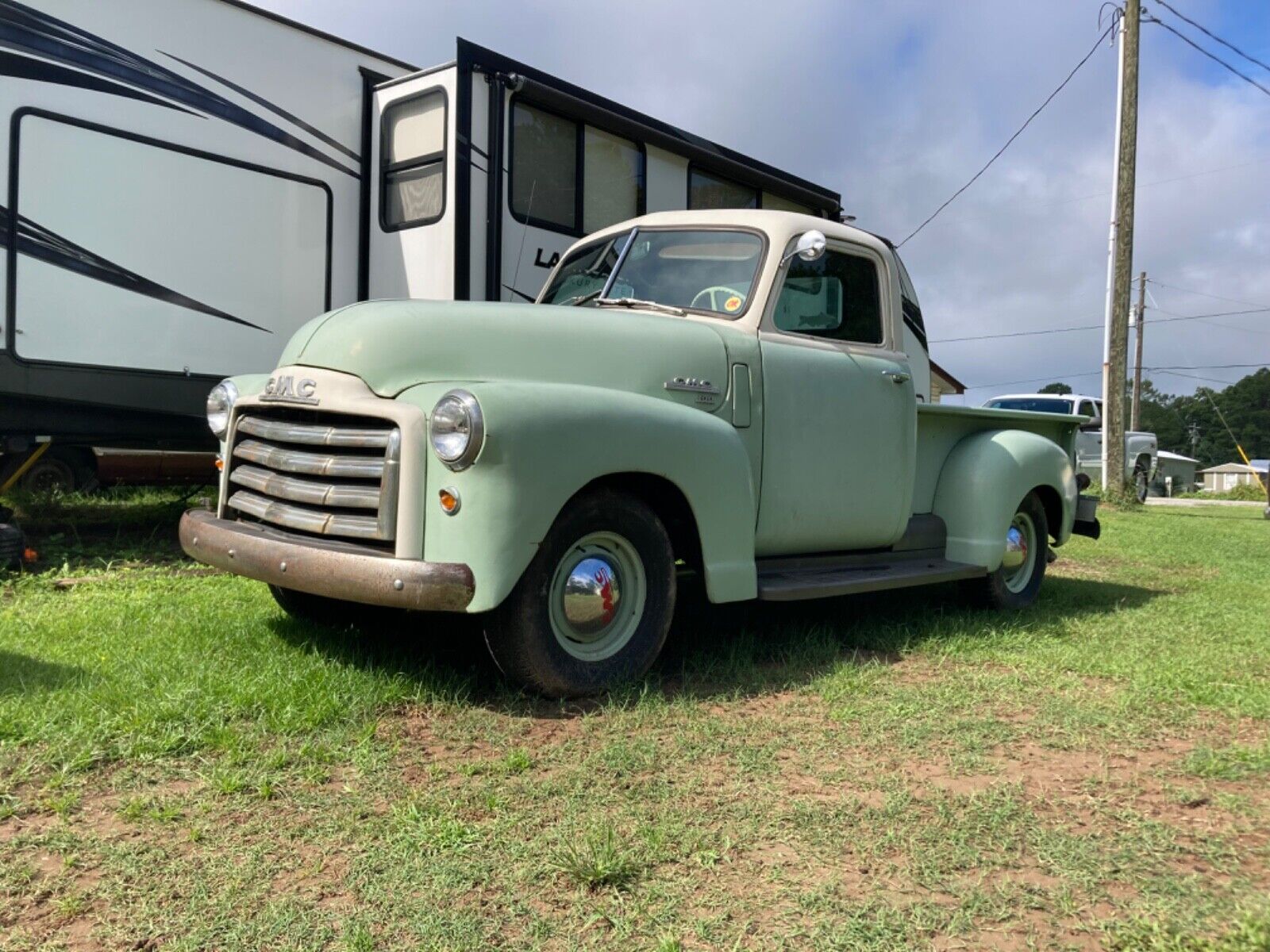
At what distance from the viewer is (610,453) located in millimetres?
3684

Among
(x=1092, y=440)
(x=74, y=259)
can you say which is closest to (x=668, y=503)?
(x=74, y=259)

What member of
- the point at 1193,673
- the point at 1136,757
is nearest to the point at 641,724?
the point at 1136,757

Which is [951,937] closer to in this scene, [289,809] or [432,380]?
[289,809]

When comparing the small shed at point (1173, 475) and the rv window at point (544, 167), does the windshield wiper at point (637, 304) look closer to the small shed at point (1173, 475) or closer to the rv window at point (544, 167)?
the rv window at point (544, 167)

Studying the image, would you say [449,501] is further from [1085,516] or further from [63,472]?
[63,472]

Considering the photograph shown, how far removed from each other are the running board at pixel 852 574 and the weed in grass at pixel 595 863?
1.83 m

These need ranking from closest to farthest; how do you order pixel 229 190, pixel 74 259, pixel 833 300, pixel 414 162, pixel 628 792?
pixel 628 792
pixel 833 300
pixel 74 259
pixel 229 190
pixel 414 162

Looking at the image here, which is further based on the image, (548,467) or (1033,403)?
(1033,403)

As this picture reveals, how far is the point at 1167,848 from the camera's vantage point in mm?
2701

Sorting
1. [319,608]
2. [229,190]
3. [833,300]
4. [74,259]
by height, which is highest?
[229,190]

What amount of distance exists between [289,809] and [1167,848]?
2.31m

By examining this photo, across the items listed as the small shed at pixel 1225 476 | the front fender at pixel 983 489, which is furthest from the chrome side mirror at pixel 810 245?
the small shed at pixel 1225 476

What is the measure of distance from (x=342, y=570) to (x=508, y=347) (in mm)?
1039

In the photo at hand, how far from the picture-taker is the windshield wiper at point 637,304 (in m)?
4.66
